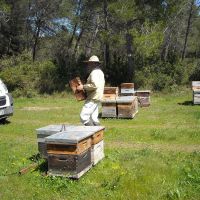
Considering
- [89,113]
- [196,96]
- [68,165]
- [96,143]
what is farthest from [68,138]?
[196,96]

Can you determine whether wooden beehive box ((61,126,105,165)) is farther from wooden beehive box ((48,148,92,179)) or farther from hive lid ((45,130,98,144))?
wooden beehive box ((48,148,92,179))

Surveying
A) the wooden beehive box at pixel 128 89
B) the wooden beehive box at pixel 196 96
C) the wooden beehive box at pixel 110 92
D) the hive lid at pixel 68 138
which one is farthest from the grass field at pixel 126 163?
the wooden beehive box at pixel 128 89

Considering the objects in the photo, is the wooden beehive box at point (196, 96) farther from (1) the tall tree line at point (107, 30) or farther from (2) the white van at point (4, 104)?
(2) the white van at point (4, 104)

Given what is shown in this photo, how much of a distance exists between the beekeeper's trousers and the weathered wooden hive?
2.19 m

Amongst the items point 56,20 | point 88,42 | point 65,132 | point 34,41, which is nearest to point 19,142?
point 65,132

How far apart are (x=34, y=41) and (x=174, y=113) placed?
2712 centimetres

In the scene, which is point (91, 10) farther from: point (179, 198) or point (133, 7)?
point (179, 198)

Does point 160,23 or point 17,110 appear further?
point 160,23

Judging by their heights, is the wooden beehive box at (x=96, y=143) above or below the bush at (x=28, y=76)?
below

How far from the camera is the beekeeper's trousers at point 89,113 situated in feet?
34.8

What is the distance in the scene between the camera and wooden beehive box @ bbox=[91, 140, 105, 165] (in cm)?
870

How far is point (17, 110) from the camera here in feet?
67.7

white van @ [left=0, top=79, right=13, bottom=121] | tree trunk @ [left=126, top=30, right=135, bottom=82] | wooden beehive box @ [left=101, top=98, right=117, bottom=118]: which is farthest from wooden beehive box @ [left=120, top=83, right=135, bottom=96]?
white van @ [left=0, top=79, right=13, bottom=121]

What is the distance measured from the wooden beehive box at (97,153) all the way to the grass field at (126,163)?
5.7 inches
